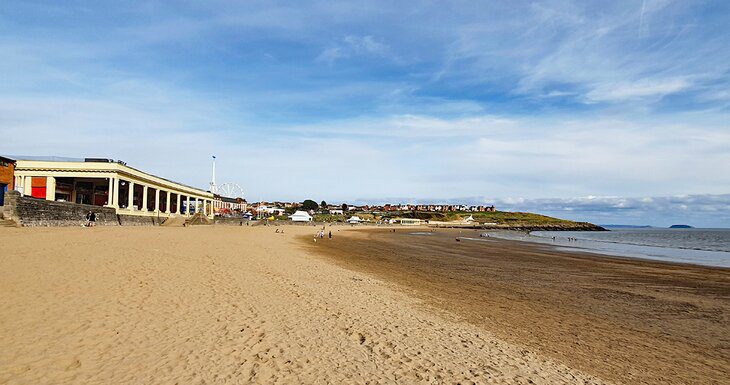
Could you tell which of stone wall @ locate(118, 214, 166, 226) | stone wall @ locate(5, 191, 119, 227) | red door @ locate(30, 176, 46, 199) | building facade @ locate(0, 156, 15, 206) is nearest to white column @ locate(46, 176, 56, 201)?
red door @ locate(30, 176, 46, 199)

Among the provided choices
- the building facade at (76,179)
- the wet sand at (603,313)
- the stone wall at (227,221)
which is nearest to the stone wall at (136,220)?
the building facade at (76,179)

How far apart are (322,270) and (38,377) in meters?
13.0

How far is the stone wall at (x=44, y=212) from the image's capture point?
31266 millimetres

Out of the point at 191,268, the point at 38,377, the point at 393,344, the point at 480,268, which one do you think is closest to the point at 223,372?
the point at 38,377

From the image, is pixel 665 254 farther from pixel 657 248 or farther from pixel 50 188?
pixel 50 188

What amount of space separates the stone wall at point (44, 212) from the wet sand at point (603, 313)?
28.8 meters

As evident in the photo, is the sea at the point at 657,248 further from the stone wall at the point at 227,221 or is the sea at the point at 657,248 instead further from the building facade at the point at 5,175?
the stone wall at the point at 227,221

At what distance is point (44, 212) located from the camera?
114 ft

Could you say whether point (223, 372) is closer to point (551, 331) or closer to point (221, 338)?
point (221, 338)

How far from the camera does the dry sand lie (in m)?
6.30

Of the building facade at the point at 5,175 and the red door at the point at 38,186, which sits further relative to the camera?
the red door at the point at 38,186

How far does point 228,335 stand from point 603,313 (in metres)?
10.5

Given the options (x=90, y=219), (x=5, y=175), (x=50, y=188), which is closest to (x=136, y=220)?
(x=50, y=188)

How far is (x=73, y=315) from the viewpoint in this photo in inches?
340
